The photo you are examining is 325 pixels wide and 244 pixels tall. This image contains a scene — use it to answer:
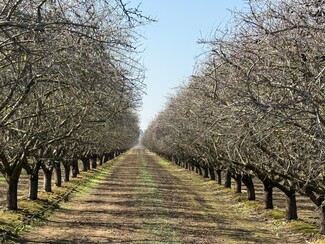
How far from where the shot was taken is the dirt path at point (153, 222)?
55.5ft

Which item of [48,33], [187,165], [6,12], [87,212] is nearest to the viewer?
[6,12]

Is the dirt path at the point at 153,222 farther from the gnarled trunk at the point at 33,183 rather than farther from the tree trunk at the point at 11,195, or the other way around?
the gnarled trunk at the point at 33,183

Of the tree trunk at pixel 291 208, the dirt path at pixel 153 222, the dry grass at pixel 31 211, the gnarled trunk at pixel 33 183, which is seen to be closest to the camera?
the dirt path at pixel 153 222

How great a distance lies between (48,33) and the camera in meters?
Result: 9.45

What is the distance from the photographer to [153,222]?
794 inches

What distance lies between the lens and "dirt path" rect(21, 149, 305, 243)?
16906mm

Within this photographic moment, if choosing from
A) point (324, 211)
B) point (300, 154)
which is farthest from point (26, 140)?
point (324, 211)

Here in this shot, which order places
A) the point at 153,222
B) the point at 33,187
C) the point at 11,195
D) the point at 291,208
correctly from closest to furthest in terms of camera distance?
the point at 153,222 → the point at 11,195 → the point at 291,208 → the point at 33,187

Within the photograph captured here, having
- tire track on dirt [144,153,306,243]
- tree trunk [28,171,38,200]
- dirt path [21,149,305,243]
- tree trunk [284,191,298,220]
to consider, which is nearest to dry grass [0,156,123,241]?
A: tree trunk [28,171,38,200]

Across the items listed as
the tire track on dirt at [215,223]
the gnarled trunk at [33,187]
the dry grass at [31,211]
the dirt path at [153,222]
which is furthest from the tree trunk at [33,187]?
the tire track on dirt at [215,223]

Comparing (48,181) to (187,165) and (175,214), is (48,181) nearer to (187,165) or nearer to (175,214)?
(175,214)

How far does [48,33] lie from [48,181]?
20.8 m

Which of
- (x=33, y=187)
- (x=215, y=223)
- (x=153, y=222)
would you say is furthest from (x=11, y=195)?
(x=215, y=223)

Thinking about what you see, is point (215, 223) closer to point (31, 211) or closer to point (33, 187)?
point (31, 211)
